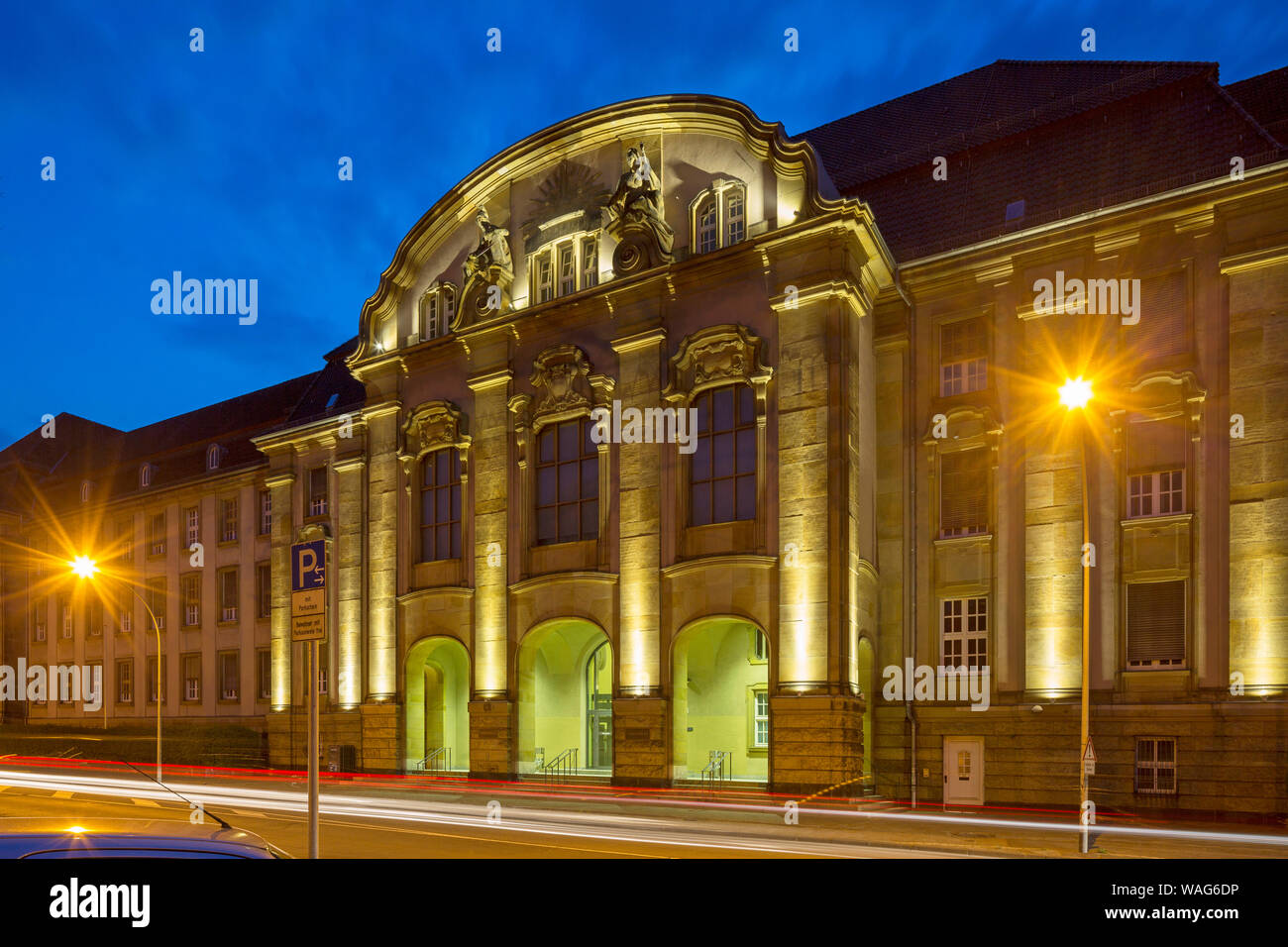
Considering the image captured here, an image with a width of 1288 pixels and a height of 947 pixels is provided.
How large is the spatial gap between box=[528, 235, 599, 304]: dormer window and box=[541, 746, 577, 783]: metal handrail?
15881 mm

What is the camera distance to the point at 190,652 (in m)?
53.1

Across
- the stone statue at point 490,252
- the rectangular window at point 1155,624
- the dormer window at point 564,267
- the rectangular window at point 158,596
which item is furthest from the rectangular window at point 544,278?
the rectangular window at point 158,596

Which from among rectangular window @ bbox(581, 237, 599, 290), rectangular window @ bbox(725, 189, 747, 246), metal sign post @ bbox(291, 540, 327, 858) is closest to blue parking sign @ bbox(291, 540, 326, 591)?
metal sign post @ bbox(291, 540, 327, 858)

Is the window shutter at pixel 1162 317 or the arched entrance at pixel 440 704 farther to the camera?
the arched entrance at pixel 440 704

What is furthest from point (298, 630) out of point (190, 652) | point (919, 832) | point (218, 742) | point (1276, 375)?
point (190, 652)

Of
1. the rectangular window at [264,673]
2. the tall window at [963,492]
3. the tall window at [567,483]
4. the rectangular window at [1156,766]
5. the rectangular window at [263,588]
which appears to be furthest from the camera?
the rectangular window at [263,588]

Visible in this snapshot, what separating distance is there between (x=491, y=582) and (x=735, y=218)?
14447mm

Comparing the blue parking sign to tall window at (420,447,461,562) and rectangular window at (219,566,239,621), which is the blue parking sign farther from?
rectangular window at (219,566,239,621)

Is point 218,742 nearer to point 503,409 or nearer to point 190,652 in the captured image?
Answer: point 190,652

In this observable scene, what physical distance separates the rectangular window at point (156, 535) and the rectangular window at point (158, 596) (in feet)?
5.01

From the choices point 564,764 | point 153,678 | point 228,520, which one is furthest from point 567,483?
point 153,678

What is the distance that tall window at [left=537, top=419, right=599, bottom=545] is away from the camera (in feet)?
113

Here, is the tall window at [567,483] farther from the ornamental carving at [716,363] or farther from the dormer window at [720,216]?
the dormer window at [720,216]

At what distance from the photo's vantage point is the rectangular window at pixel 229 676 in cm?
5047
